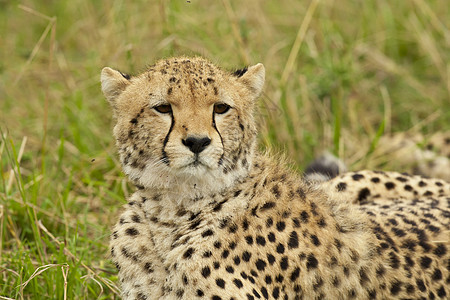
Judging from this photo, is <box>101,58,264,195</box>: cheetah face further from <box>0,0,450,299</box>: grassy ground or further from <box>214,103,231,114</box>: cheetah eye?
<box>0,0,450,299</box>: grassy ground

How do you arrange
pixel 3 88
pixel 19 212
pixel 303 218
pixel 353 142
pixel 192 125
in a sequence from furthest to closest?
pixel 3 88, pixel 353 142, pixel 19 212, pixel 303 218, pixel 192 125

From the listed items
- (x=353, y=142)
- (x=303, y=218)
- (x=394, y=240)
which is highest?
(x=303, y=218)

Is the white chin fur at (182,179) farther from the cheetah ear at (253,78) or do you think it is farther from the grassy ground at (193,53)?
the grassy ground at (193,53)

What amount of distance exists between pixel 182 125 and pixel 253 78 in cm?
56

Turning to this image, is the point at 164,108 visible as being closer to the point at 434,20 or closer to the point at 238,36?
the point at 238,36

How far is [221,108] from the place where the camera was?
2814 millimetres

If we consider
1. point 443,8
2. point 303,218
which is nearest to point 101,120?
point 303,218

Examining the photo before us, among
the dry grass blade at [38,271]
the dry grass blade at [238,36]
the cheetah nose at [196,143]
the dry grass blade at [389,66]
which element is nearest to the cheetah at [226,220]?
the cheetah nose at [196,143]

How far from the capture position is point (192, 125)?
2629 millimetres

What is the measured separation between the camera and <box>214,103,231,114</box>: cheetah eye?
9.18ft

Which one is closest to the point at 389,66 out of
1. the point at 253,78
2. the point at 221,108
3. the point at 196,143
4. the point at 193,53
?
the point at 193,53

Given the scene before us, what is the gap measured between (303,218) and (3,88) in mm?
3485

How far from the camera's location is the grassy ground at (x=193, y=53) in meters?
4.03

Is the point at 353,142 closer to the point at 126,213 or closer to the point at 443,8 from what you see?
the point at 443,8
